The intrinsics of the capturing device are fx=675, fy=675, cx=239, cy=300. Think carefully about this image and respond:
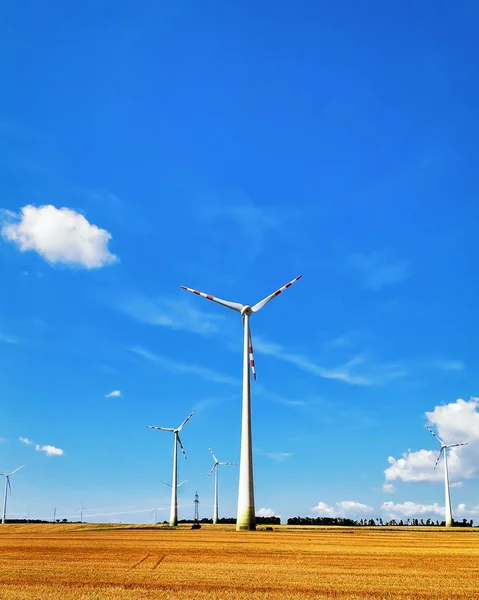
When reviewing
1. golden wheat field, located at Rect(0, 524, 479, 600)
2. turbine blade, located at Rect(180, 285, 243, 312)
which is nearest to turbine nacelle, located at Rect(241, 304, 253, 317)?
turbine blade, located at Rect(180, 285, 243, 312)

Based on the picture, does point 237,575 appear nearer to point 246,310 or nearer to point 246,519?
point 246,519

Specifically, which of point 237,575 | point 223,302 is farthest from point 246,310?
point 237,575

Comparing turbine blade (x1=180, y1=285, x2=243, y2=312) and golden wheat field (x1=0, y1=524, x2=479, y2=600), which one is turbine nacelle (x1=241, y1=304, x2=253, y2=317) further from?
golden wheat field (x1=0, y1=524, x2=479, y2=600)

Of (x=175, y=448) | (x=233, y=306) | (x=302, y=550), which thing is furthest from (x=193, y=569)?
(x=175, y=448)

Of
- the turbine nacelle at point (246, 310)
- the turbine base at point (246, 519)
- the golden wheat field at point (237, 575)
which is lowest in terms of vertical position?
the golden wheat field at point (237, 575)

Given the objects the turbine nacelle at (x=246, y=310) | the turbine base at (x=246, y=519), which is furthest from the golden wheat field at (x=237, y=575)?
the turbine nacelle at (x=246, y=310)

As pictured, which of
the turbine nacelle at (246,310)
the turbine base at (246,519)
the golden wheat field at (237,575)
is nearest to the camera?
the golden wheat field at (237,575)

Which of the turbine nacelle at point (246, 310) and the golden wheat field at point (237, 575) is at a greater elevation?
the turbine nacelle at point (246, 310)

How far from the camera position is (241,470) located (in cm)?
8238

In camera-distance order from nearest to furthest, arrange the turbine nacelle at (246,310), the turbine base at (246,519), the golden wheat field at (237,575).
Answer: the golden wheat field at (237,575)
the turbine base at (246,519)
the turbine nacelle at (246,310)

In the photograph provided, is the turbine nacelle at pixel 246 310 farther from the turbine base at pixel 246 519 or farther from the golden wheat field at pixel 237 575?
the golden wheat field at pixel 237 575

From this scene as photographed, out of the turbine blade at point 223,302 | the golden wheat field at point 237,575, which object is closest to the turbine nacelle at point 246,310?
the turbine blade at point 223,302

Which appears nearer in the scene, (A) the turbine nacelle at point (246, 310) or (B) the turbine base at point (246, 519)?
(B) the turbine base at point (246, 519)

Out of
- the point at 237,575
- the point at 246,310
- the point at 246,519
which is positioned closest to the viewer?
the point at 237,575
